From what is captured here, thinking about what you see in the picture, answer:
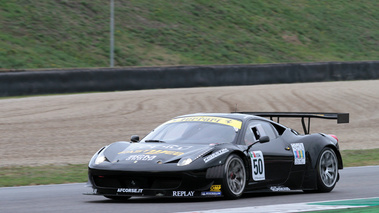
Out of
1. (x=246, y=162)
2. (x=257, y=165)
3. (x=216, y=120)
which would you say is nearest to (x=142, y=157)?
(x=246, y=162)

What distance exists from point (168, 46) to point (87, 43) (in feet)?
13.5

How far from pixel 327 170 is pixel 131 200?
3027 millimetres

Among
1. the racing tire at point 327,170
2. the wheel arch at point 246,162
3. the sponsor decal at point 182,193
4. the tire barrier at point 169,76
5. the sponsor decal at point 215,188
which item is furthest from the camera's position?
the tire barrier at point 169,76

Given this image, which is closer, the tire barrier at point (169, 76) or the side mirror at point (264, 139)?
the side mirror at point (264, 139)

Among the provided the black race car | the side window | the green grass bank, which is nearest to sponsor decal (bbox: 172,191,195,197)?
the black race car

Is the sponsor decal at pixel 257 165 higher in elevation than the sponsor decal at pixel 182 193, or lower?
higher

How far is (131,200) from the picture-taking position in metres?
8.22

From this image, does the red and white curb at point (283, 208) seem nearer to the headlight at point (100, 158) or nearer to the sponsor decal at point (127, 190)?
the sponsor decal at point (127, 190)

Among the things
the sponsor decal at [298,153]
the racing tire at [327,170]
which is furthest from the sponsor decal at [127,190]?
the racing tire at [327,170]

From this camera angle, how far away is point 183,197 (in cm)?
775

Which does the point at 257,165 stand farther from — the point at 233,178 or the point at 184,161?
the point at 184,161

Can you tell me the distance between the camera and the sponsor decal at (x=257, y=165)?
8366mm

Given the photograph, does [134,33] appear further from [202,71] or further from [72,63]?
[202,71]

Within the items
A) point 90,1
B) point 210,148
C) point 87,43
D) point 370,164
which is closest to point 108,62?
point 87,43
